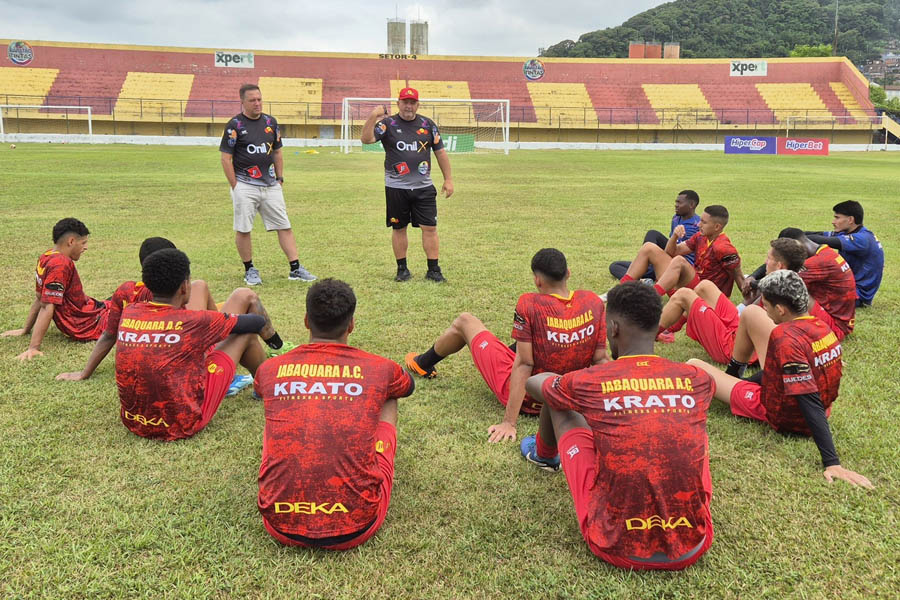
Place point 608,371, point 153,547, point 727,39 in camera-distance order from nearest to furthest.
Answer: point 608,371 < point 153,547 < point 727,39

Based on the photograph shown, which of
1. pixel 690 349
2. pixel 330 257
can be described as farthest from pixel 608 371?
pixel 330 257

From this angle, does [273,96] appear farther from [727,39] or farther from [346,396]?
[727,39]

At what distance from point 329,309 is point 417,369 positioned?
7.10 ft

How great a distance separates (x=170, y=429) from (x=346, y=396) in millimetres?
1679

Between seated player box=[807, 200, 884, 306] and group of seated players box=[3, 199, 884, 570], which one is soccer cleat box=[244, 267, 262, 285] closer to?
group of seated players box=[3, 199, 884, 570]

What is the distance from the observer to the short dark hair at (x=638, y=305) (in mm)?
2803

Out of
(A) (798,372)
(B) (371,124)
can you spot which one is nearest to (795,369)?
Result: (A) (798,372)

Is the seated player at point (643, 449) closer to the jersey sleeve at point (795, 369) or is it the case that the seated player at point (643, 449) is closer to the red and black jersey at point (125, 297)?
the jersey sleeve at point (795, 369)

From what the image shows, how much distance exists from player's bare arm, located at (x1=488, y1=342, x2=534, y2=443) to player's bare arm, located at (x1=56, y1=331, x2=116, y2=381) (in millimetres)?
2871

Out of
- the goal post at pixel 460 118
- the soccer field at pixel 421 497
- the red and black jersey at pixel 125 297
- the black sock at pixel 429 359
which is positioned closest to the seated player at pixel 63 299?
the soccer field at pixel 421 497

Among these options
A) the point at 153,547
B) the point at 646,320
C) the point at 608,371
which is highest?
the point at 646,320

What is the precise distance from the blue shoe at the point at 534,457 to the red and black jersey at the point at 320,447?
3.66ft

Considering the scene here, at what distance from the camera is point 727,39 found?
10756cm

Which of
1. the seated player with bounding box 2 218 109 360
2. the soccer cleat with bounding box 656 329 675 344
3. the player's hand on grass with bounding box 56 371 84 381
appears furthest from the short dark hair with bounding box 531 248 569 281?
the seated player with bounding box 2 218 109 360
